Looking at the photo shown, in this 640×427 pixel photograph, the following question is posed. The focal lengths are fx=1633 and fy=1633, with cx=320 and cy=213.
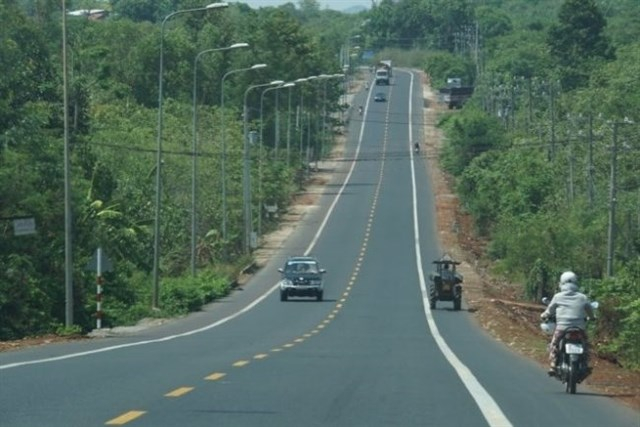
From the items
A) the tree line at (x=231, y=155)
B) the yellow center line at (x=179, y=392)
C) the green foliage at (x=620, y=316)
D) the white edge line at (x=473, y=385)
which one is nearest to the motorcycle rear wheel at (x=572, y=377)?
the white edge line at (x=473, y=385)

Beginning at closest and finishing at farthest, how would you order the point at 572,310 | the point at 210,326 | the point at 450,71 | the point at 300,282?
the point at 572,310, the point at 210,326, the point at 300,282, the point at 450,71

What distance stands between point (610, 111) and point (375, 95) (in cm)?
6881

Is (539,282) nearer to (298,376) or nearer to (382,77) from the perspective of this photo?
(298,376)

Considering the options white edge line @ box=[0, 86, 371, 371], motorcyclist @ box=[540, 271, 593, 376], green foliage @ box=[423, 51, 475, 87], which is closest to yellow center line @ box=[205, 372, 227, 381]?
white edge line @ box=[0, 86, 371, 371]

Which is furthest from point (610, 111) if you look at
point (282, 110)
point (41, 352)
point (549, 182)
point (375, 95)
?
point (41, 352)

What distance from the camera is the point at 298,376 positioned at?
2089 cm

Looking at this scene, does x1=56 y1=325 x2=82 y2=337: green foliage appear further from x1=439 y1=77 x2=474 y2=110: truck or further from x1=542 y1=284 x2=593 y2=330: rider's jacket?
x1=439 y1=77 x2=474 y2=110: truck

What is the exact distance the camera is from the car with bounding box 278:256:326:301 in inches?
2325

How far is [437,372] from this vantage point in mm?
22828

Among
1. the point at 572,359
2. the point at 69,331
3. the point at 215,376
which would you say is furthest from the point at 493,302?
the point at 215,376

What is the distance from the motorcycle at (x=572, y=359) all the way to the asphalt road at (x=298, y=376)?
0.69ft

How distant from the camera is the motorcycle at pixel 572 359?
790 inches

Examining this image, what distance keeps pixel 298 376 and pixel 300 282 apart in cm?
3821

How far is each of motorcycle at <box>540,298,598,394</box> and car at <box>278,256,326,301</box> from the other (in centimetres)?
3817
